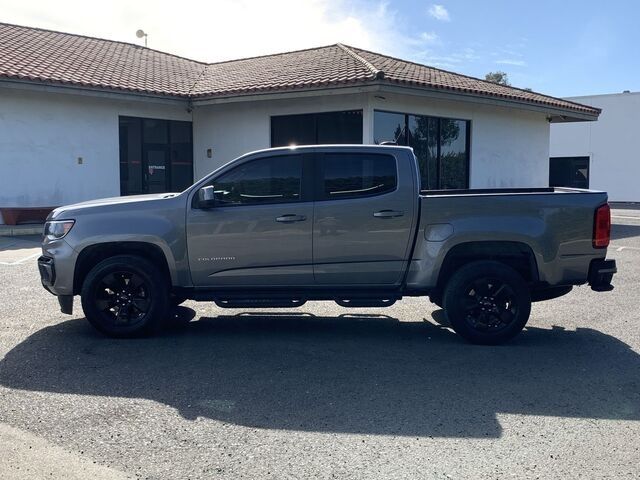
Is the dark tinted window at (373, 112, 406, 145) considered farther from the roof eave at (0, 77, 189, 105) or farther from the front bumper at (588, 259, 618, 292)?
the front bumper at (588, 259, 618, 292)

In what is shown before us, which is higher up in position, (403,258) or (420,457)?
(403,258)

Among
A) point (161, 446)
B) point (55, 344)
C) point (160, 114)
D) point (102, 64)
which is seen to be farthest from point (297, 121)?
point (161, 446)

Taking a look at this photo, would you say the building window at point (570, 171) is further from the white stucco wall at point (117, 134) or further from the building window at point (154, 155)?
the building window at point (154, 155)

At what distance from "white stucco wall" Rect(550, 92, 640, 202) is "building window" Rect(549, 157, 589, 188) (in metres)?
0.37

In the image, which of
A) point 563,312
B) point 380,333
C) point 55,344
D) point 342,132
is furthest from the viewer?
point 342,132

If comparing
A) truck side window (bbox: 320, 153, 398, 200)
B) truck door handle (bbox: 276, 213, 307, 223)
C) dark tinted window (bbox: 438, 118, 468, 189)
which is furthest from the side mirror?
dark tinted window (bbox: 438, 118, 468, 189)

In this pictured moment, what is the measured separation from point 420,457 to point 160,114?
17.0 metres

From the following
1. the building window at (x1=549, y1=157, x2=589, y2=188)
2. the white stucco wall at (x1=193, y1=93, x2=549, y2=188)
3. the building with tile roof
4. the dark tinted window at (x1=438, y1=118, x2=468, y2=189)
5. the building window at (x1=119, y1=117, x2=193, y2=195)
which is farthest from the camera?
the building window at (x1=549, y1=157, x2=589, y2=188)

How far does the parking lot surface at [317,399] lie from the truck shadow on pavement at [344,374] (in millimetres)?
20

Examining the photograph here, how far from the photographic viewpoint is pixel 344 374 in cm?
555

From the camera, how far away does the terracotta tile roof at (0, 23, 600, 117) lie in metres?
16.0

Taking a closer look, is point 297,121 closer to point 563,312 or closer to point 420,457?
point 563,312

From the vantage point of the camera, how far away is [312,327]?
23.9 ft

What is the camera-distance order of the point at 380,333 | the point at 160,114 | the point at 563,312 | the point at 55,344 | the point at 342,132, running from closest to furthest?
1. the point at 55,344
2. the point at 380,333
3. the point at 563,312
4. the point at 342,132
5. the point at 160,114
